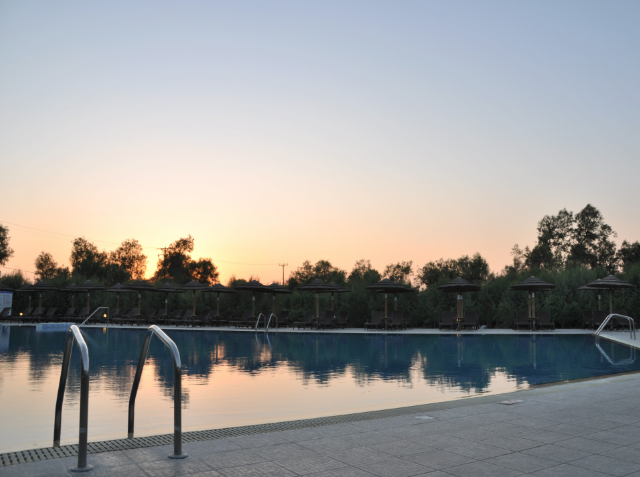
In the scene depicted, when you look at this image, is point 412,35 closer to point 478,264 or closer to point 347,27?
point 347,27

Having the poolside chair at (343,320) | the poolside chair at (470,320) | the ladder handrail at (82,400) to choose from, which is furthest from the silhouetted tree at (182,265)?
the ladder handrail at (82,400)

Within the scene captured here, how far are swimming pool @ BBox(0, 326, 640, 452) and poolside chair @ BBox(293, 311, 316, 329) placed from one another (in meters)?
6.68

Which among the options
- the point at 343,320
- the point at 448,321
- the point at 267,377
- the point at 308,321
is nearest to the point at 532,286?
the point at 448,321

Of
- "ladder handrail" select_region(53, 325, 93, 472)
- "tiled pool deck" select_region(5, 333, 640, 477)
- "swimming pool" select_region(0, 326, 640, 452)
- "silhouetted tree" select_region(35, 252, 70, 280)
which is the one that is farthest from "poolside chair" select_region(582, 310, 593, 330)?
"silhouetted tree" select_region(35, 252, 70, 280)

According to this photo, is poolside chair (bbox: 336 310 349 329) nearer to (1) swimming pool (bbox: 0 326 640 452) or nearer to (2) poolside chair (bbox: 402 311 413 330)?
(2) poolside chair (bbox: 402 311 413 330)

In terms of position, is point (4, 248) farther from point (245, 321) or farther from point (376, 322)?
point (376, 322)

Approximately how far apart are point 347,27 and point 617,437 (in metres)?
16.6

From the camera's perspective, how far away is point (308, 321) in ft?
74.5

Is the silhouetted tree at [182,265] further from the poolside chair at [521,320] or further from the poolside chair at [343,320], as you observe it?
the poolside chair at [521,320]

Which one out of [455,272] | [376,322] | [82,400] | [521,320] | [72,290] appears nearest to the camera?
[82,400]

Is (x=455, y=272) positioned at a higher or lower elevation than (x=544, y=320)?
higher

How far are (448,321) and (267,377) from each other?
1357 cm

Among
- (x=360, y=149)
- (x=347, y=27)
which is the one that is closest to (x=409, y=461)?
(x=347, y=27)

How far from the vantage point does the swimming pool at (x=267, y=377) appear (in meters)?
5.58
